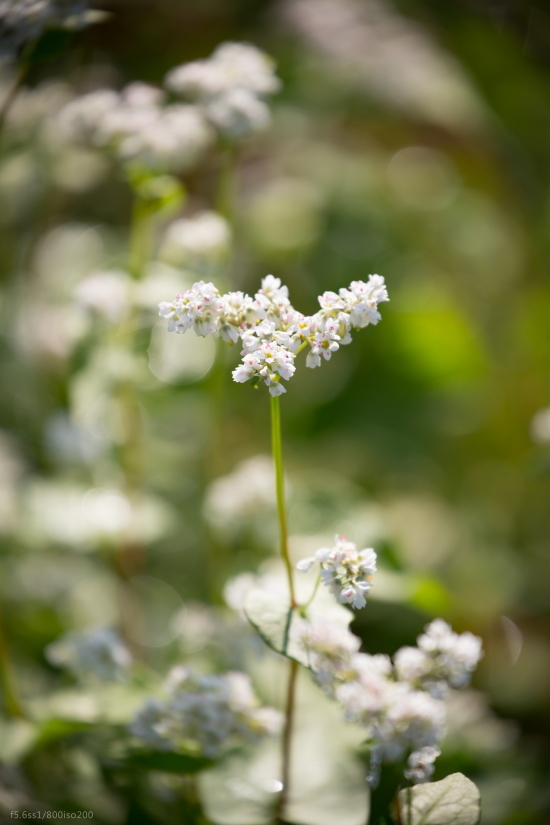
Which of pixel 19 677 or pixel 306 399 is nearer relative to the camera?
pixel 19 677

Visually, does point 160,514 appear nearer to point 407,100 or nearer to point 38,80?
point 38,80

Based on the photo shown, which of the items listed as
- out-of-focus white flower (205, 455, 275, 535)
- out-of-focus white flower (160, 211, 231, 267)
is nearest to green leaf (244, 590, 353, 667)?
out-of-focus white flower (205, 455, 275, 535)

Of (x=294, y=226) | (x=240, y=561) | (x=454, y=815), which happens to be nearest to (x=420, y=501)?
(x=240, y=561)

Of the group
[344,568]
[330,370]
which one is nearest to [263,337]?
[344,568]

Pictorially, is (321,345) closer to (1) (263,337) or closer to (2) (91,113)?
(1) (263,337)

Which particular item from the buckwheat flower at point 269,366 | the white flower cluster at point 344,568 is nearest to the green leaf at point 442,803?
the white flower cluster at point 344,568

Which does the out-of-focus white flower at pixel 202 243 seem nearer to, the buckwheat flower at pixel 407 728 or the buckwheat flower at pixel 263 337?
the buckwheat flower at pixel 263 337
